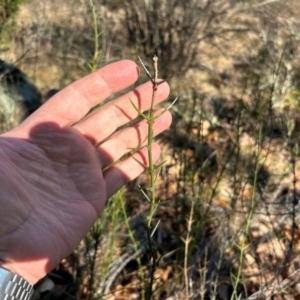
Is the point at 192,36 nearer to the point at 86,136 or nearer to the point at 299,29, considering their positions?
the point at 299,29

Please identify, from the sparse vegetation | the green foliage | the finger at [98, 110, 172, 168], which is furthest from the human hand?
the green foliage

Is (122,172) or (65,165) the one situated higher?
(65,165)

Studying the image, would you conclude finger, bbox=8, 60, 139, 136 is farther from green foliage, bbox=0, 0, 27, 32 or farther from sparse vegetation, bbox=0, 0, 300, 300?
green foliage, bbox=0, 0, 27, 32

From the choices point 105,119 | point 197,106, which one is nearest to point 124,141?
point 105,119

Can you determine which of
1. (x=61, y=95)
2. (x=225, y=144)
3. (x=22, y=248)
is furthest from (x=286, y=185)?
(x=22, y=248)

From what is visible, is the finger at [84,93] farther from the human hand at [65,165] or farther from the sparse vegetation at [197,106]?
the sparse vegetation at [197,106]

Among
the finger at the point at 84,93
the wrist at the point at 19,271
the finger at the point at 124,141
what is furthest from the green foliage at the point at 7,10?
the wrist at the point at 19,271

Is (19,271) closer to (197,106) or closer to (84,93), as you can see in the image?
(84,93)
